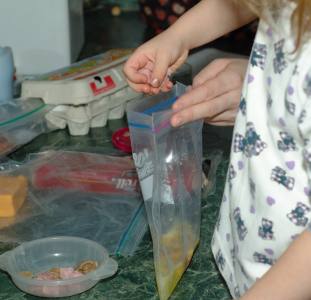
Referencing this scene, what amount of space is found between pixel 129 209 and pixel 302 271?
44cm

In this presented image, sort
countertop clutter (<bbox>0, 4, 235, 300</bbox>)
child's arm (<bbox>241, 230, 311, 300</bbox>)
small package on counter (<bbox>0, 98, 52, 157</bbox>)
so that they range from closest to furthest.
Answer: child's arm (<bbox>241, 230, 311, 300</bbox>) → countertop clutter (<bbox>0, 4, 235, 300</bbox>) → small package on counter (<bbox>0, 98, 52, 157</bbox>)

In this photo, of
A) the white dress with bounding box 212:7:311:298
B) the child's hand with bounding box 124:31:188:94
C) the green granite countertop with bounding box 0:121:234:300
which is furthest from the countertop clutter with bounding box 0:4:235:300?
the child's hand with bounding box 124:31:188:94

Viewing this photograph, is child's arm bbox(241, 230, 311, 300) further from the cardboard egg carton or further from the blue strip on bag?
the cardboard egg carton

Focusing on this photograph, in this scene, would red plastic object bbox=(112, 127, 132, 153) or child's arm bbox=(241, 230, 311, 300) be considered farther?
red plastic object bbox=(112, 127, 132, 153)

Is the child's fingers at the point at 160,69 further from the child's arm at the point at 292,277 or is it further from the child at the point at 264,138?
the child's arm at the point at 292,277

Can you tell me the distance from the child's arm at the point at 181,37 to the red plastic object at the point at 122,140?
34 cm

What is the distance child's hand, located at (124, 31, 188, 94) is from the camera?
774mm

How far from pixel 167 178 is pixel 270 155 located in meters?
0.15

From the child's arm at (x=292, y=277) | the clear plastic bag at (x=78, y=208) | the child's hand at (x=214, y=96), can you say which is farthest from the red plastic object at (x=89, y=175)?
the child's arm at (x=292, y=277)

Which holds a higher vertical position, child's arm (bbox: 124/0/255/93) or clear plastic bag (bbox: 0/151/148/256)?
child's arm (bbox: 124/0/255/93)

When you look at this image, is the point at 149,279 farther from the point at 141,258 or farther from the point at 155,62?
the point at 155,62

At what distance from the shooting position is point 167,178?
0.77 meters

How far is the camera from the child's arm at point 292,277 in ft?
1.83

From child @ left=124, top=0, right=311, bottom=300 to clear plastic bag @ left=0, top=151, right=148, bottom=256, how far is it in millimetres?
172
